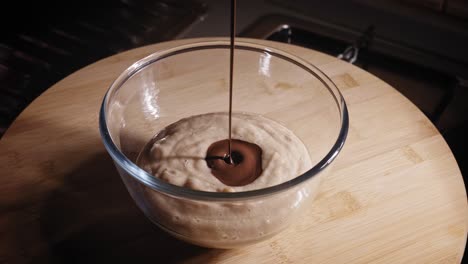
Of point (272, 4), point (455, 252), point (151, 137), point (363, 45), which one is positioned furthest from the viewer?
point (272, 4)

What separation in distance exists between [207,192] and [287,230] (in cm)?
16

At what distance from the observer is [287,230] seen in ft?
1.96

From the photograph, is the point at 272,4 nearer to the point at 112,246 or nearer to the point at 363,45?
the point at 363,45

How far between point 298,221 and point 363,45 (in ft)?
2.44

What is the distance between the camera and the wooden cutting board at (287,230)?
570mm

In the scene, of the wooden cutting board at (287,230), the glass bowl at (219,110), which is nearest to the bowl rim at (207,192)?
the glass bowl at (219,110)

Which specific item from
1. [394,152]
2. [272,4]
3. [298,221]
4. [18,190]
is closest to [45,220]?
[18,190]

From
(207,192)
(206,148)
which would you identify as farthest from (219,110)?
(207,192)

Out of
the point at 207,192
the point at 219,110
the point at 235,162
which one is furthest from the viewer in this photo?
the point at 219,110

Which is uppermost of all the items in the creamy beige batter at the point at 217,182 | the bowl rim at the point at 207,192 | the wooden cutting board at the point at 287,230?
the bowl rim at the point at 207,192

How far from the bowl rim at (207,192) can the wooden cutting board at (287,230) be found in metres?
0.10

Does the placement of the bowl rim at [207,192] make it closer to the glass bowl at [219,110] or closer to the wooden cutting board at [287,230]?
the glass bowl at [219,110]

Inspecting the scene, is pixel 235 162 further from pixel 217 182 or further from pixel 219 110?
pixel 219 110

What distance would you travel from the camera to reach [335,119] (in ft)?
2.14
